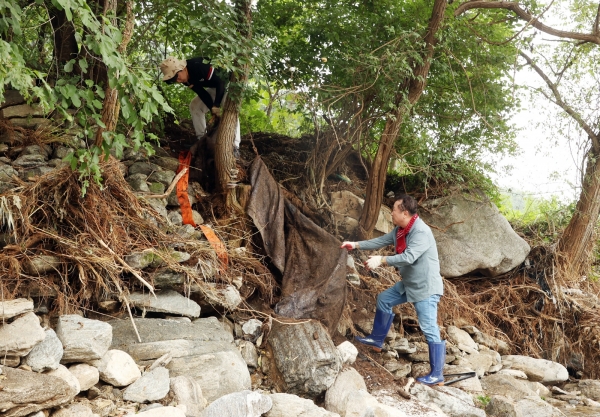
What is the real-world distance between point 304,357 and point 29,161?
3.10m

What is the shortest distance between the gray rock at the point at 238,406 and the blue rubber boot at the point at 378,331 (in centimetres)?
Answer: 200

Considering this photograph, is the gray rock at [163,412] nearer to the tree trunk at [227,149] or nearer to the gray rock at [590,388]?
the tree trunk at [227,149]

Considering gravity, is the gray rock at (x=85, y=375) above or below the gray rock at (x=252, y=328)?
below

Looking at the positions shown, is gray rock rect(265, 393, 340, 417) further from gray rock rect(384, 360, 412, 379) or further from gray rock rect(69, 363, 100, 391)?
gray rock rect(384, 360, 412, 379)

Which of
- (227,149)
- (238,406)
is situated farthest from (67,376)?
(227,149)

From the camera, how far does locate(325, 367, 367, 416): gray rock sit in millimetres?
4441

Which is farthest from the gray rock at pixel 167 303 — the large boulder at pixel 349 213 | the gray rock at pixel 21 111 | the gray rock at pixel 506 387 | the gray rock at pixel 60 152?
the gray rock at pixel 506 387

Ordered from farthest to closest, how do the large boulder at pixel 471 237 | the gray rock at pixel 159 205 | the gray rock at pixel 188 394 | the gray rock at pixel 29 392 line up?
1. the large boulder at pixel 471 237
2. the gray rock at pixel 159 205
3. the gray rock at pixel 188 394
4. the gray rock at pixel 29 392

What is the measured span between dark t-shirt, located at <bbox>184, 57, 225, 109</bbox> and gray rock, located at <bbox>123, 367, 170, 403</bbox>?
325 centimetres

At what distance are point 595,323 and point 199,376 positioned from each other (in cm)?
603

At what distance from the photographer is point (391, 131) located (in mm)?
6723

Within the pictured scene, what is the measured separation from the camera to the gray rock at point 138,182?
17.6 feet

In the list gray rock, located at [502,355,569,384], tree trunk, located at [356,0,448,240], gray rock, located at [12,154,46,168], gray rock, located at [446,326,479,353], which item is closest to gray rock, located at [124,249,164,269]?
gray rock, located at [12,154,46,168]

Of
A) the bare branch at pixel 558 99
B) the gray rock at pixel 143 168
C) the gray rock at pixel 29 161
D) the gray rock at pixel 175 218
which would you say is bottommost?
the gray rock at pixel 175 218
